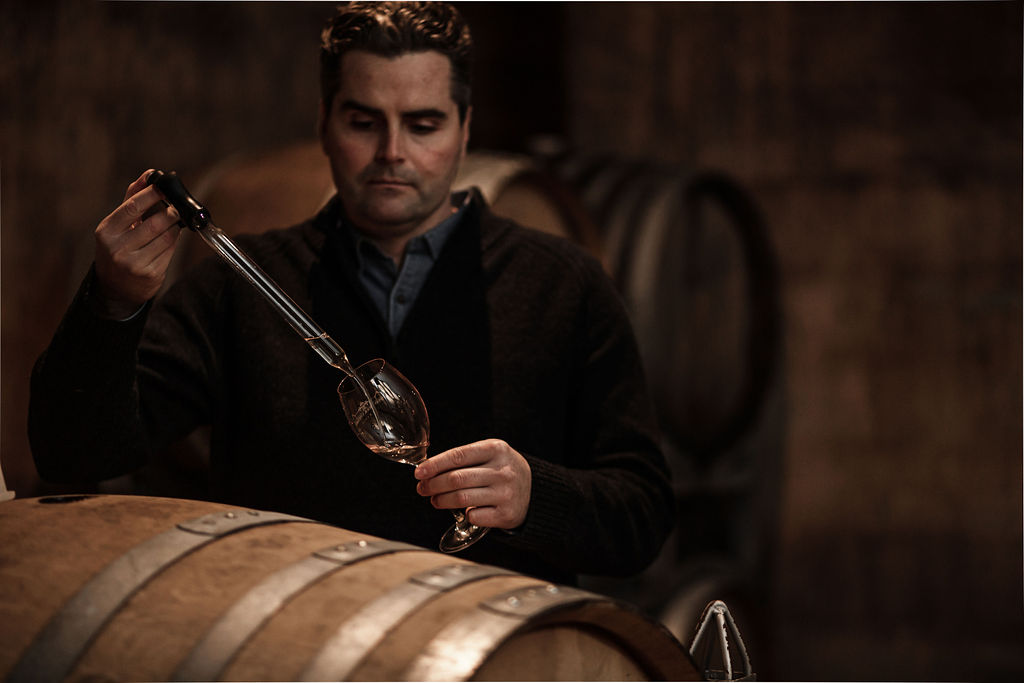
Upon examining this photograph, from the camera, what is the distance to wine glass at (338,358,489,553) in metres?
1.11

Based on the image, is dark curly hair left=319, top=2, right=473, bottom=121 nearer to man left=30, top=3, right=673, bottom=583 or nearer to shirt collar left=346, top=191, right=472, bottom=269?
man left=30, top=3, right=673, bottom=583

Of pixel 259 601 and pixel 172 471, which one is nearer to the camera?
pixel 259 601

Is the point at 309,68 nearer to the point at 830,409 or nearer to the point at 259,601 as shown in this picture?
the point at 830,409

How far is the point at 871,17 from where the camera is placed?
3797 mm

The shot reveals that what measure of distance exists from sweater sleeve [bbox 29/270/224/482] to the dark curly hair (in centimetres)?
39

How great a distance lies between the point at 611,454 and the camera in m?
1.39

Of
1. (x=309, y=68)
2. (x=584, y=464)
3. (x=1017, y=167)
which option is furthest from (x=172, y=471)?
(x=1017, y=167)

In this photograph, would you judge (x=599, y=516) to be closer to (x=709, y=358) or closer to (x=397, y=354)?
(x=397, y=354)

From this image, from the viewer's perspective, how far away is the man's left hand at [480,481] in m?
1.04

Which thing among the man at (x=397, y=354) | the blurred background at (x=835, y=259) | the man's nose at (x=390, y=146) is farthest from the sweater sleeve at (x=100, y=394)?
the blurred background at (x=835, y=259)

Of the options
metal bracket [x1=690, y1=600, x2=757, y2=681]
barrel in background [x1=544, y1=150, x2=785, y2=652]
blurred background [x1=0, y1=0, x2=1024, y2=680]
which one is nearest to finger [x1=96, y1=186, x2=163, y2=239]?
metal bracket [x1=690, y1=600, x2=757, y2=681]

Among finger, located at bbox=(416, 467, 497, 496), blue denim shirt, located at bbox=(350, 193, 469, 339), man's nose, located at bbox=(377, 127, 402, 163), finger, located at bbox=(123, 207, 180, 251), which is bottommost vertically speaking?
finger, located at bbox=(416, 467, 497, 496)

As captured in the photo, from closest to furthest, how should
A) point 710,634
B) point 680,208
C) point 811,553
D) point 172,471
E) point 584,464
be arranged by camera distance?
point 710,634, point 584,464, point 172,471, point 680,208, point 811,553

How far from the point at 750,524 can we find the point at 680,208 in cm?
88
